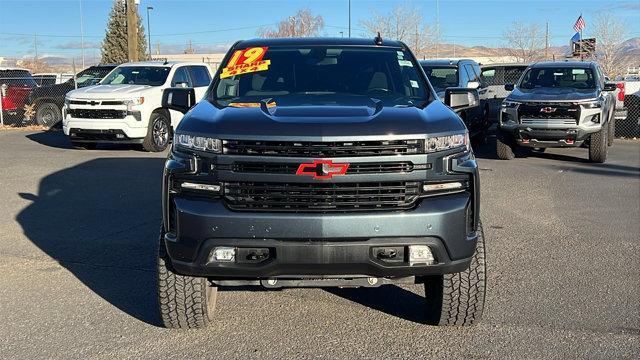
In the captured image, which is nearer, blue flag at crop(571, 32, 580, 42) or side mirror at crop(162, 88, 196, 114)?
side mirror at crop(162, 88, 196, 114)

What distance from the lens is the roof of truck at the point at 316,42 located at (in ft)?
17.6

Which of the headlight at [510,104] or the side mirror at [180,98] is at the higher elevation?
the side mirror at [180,98]

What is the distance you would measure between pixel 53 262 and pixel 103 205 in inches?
99.9

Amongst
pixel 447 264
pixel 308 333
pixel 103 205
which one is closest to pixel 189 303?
pixel 308 333

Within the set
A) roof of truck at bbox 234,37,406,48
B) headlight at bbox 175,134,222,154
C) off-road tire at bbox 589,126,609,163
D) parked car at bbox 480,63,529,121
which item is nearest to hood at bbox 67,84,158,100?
roof of truck at bbox 234,37,406,48

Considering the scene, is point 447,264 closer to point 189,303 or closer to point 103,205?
point 189,303

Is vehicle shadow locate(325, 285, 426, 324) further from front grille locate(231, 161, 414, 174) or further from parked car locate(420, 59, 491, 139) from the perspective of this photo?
parked car locate(420, 59, 491, 139)

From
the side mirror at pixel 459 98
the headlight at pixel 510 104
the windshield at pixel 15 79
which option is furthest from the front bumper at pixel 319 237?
the windshield at pixel 15 79

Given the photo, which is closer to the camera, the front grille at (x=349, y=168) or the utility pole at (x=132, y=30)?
the front grille at (x=349, y=168)

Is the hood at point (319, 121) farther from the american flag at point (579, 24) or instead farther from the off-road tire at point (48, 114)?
the american flag at point (579, 24)

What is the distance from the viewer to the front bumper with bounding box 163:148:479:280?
3633 millimetres

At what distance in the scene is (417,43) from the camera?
3781cm

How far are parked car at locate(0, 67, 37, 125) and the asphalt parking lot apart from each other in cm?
1189

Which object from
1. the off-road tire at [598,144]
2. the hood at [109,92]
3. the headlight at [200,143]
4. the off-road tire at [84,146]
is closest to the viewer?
the headlight at [200,143]
